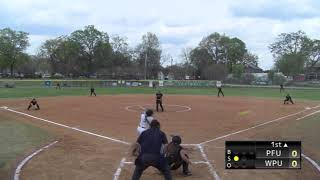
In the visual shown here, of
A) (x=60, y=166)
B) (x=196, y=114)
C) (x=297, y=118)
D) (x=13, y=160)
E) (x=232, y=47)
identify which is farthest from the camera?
(x=232, y=47)

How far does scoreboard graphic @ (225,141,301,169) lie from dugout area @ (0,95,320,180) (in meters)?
3.92

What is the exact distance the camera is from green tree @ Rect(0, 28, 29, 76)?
121 meters

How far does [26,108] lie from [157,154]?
93.0 feet

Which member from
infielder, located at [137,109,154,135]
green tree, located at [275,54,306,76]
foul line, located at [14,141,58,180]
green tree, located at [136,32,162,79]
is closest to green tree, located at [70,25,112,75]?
green tree, located at [136,32,162,79]

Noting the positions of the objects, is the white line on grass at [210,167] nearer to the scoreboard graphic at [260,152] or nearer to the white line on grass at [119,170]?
the white line on grass at [119,170]

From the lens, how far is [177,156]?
13.2 m

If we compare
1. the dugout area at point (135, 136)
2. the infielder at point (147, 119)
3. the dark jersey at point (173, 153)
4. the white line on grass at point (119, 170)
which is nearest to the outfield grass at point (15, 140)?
the dugout area at point (135, 136)

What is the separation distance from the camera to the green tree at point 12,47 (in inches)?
4747

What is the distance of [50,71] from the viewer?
139250 millimetres

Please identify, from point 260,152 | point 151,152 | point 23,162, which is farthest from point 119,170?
point 260,152

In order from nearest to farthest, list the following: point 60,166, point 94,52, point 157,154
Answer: point 157,154 → point 60,166 → point 94,52

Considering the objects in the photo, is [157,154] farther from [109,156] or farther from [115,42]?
[115,42]

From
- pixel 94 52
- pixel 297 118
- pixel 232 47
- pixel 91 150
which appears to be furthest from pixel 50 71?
pixel 91 150

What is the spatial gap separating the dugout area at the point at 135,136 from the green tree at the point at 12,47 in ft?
285
